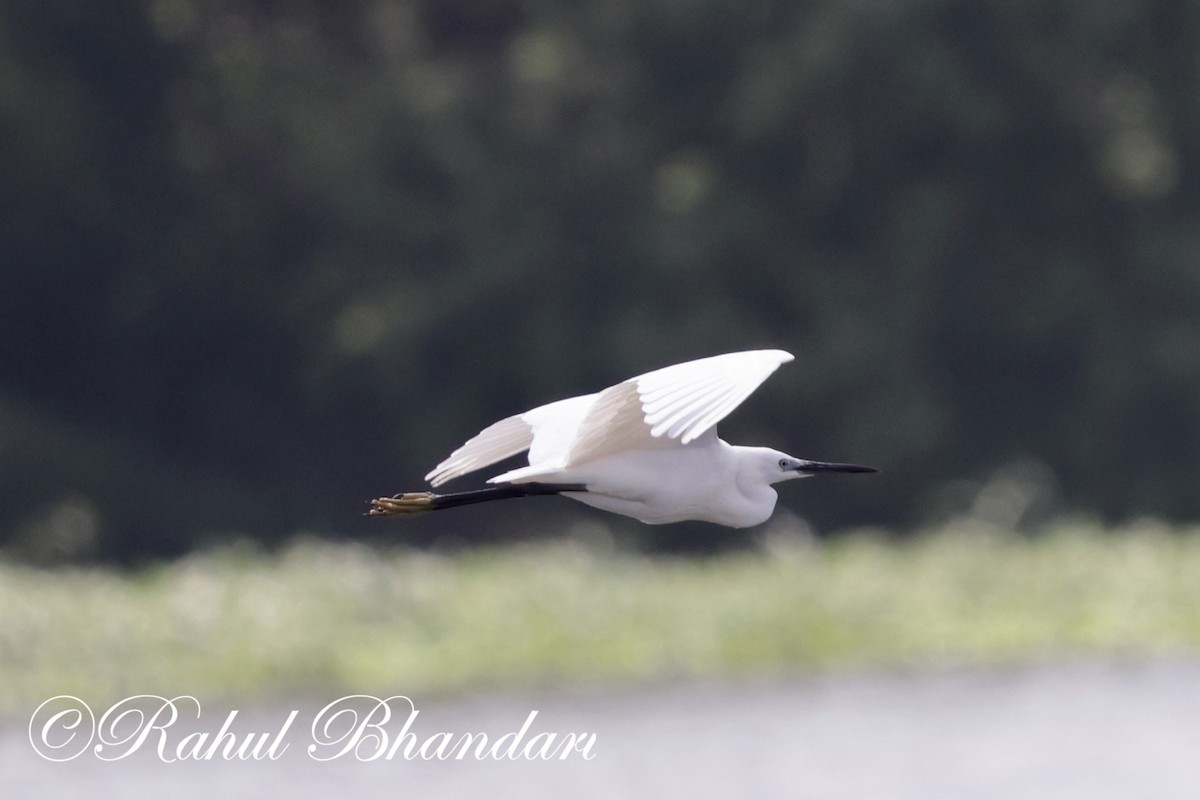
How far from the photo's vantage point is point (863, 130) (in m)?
14.2

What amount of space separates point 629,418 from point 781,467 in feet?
0.91

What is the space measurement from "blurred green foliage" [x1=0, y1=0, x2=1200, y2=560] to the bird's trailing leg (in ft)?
33.5

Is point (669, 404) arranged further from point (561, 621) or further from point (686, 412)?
point (561, 621)

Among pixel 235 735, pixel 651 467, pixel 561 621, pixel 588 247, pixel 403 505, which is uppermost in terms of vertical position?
pixel 588 247

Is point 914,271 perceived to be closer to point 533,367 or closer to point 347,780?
point 533,367

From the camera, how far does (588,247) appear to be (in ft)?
46.1

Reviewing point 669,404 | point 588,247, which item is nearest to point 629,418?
point 669,404

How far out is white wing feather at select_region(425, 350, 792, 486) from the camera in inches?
94.0

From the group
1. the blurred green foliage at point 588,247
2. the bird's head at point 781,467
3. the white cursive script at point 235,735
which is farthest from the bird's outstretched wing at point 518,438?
the blurred green foliage at point 588,247

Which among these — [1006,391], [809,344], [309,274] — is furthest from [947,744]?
[309,274]

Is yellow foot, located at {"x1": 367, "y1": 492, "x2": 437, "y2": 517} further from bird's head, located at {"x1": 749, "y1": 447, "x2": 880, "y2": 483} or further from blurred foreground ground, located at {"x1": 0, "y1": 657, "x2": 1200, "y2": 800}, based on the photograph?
blurred foreground ground, located at {"x1": 0, "y1": 657, "x2": 1200, "y2": 800}

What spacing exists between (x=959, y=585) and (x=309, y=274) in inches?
277

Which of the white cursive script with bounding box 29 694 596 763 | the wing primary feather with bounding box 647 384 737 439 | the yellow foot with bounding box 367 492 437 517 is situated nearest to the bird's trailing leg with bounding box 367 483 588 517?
the yellow foot with bounding box 367 492 437 517

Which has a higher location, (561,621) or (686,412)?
(561,621)
